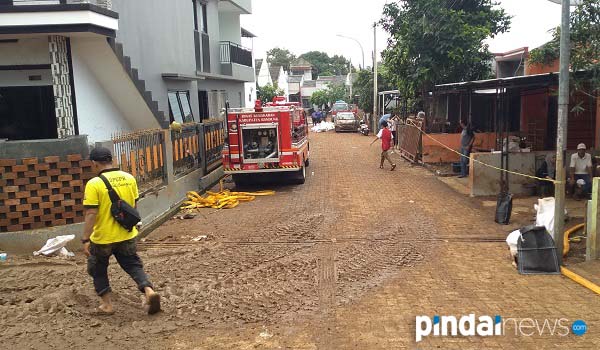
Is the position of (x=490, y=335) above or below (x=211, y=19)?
below

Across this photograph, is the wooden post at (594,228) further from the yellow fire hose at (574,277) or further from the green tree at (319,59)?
the green tree at (319,59)

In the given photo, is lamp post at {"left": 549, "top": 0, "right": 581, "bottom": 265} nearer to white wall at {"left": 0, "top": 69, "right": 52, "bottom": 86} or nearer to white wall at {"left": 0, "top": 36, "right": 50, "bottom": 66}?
white wall at {"left": 0, "top": 36, "right": 50, "bottom": 66}

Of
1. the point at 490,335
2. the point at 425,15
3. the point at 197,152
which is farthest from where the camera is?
the point at 425,15

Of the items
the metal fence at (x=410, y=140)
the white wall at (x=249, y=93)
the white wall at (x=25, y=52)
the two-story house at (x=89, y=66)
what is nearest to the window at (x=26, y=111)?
the two-story house at (x=89, y=66)

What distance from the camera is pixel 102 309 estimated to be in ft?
17.7

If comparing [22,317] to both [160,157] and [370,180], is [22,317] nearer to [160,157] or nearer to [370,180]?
[160,157]

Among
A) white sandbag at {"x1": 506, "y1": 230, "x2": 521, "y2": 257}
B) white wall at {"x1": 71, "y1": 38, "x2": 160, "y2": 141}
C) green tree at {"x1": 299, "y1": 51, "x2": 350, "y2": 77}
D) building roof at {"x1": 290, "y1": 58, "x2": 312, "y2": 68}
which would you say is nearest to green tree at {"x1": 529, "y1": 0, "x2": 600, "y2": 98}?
white sandbag at {"x1": 506, "y1": 230, "x2": 521, "y2": 257}

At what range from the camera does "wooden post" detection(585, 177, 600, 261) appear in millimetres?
6652

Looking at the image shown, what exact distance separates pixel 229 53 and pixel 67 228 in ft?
49.2

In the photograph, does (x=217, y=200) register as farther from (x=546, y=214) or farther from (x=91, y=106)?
(x=546, y=214)

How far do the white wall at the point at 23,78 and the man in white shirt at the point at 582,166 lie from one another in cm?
1104

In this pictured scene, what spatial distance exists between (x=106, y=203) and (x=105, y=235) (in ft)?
1.08

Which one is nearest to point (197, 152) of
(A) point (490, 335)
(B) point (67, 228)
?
(B) point (67, 228)

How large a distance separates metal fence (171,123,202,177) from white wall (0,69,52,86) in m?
2.81
